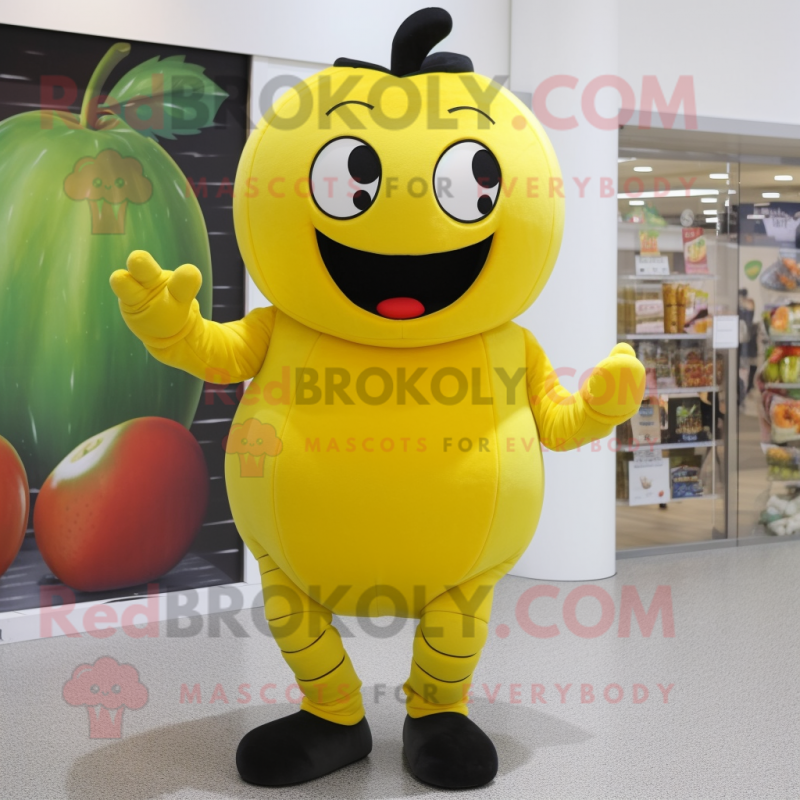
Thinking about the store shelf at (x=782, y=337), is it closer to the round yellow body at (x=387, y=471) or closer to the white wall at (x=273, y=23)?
the white wall at (x=273, y=23)

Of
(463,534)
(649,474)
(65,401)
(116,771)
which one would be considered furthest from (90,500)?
(649,474)

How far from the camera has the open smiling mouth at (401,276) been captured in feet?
6.80

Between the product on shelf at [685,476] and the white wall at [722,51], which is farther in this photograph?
the product on shelf at [685,476]

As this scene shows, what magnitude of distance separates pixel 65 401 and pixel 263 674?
131cm

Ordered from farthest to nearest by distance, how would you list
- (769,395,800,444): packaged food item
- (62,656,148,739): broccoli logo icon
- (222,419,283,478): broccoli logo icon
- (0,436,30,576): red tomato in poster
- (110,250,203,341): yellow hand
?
(769,395,800,444): packaged food item → (0,436,30,576): red tomato in poster → (62,656,148,739): broccoli logo icon → (222,419,283,478): broccoli logo icon → (110,250,203,341): yellow hand

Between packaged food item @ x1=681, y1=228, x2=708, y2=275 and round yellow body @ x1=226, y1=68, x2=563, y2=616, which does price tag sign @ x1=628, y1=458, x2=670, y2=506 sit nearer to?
packaged food item @ x1=681, y1=228, x2=708, y2=275

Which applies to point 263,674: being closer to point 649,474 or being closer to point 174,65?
point 174,65

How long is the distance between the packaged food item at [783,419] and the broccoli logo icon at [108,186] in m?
3.75

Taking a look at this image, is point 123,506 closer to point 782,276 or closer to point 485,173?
point 485,173

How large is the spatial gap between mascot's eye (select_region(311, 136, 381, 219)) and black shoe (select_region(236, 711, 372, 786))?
4.21 feet

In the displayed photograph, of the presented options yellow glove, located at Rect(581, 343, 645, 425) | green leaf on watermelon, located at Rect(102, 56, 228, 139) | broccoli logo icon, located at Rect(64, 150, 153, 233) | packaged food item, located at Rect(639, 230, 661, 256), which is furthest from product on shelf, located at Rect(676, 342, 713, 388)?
yellow glove, located at Rect(581, 343, 645, 425)

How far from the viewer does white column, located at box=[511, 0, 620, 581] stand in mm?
4242

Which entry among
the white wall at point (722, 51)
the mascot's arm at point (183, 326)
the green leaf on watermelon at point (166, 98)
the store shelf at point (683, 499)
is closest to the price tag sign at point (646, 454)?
the store shelf at point (683, 499)

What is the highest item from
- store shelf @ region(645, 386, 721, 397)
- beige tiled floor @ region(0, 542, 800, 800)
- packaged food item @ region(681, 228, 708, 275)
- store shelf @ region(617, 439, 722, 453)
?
packaged food item @ region(681, 228, 708, 275)
